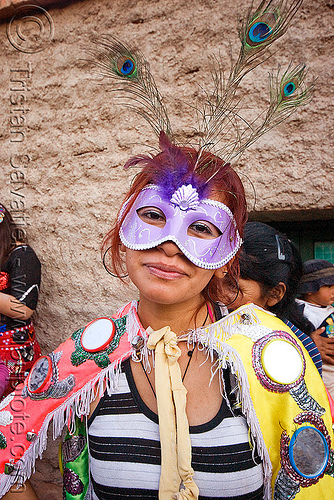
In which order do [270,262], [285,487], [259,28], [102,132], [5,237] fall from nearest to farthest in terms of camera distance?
[285,487] < [259,28] < [270,262] < [5,237] < [102,132]

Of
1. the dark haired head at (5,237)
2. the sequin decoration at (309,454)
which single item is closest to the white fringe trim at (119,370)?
the sequin decoration at (309,454)

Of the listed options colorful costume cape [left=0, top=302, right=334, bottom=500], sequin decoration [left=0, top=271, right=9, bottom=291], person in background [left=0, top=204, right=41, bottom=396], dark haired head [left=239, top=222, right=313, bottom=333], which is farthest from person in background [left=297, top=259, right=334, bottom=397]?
sequin decoration [left=0, top=271, right=9, bottom=291]

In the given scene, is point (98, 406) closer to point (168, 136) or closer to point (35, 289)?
point (168, 136)

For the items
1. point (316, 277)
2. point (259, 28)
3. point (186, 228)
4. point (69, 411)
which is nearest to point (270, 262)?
point (316, 277)

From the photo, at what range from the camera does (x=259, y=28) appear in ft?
3.92

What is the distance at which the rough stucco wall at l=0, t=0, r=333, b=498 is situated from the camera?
80.3 inches

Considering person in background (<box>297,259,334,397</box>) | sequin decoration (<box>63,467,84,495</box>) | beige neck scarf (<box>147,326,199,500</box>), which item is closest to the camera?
beige neck scarf (<box>147,326,199,500</box>)

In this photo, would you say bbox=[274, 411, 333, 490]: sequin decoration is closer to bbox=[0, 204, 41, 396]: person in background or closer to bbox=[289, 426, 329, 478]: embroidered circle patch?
bbox=[289, 426, 329, 478]: embroidered circle patch

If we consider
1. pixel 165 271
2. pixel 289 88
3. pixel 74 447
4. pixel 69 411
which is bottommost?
pixel 74 447

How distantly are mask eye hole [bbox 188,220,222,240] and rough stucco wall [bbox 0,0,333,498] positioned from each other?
1.03 meters

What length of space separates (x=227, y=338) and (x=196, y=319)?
0.13m

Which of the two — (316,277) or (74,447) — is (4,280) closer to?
(74,447)

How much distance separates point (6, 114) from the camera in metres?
2.71

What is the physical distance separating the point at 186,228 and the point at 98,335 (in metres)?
0.55
